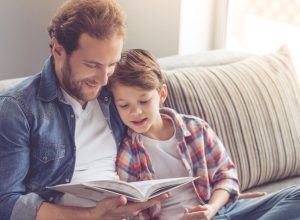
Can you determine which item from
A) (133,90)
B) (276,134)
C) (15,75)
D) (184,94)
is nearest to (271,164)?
(276,134)

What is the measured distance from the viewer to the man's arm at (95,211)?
132 centimetres

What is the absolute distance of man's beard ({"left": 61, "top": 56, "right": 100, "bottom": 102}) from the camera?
1.39 m

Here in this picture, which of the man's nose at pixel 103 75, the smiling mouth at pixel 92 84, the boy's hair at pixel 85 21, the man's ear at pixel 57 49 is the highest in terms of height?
the boy's hair at pixel 85 21

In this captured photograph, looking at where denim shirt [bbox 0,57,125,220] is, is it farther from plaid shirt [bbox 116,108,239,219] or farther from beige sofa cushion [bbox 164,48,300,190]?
beige sofa cushion [bbox 164,48,300,190]

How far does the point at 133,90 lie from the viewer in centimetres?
147

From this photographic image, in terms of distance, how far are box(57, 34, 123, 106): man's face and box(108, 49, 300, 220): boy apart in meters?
0.09

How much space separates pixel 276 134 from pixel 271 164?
113 mm

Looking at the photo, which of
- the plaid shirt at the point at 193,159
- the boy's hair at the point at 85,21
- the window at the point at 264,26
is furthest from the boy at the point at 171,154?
the window at the point at 264,26

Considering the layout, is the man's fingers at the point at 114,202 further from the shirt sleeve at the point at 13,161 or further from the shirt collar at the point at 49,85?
the shirt collar at the point at 49,85

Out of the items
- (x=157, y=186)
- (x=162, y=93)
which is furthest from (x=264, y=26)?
(x=157, y=186)

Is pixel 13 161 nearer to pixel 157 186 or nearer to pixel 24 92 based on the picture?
pixel 24 92

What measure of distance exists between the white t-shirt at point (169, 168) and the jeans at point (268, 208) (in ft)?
0.34

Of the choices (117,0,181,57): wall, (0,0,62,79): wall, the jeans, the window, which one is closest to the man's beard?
the jeans

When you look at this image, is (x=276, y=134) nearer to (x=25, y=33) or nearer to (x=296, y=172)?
(x=296, y=172)
